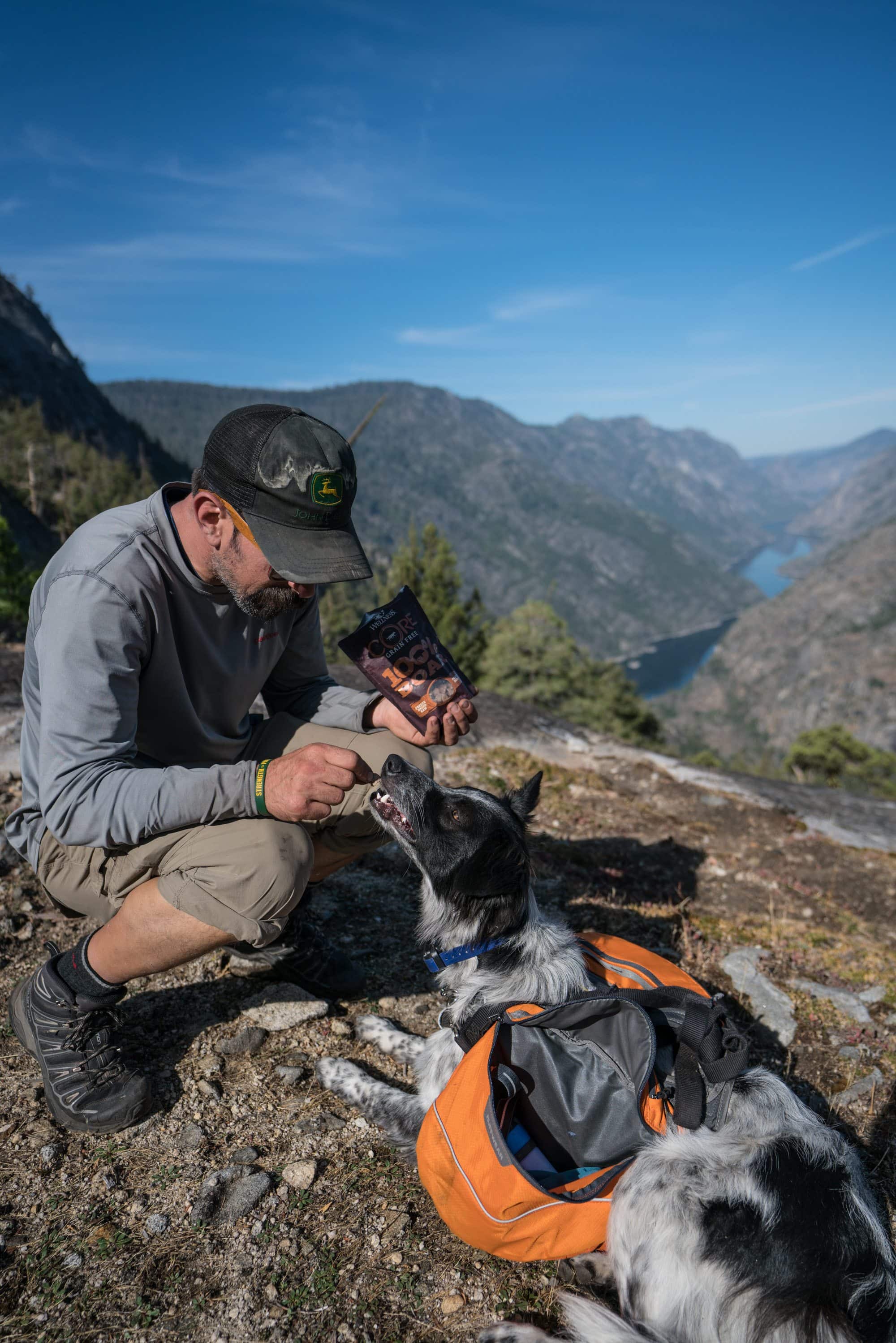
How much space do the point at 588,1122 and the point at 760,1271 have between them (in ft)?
2.13

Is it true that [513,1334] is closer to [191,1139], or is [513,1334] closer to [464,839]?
[191,1139]

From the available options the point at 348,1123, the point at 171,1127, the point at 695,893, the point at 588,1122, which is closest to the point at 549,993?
the point at 588,1122

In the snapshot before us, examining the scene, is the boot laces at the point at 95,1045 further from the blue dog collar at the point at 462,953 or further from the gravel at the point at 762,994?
the gravel at the point at 762,994

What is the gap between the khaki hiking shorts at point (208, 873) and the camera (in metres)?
2.89

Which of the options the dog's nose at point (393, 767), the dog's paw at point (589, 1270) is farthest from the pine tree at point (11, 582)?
the dog's paw at point (589, 1270)

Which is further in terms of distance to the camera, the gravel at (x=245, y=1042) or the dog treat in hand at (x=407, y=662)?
the dog treat in hand at (x=407, y=662)

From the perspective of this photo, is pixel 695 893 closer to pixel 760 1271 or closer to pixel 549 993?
pixel 549 993

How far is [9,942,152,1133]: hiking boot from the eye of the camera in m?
2.96

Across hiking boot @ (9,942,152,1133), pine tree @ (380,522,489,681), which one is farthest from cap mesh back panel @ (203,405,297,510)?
pine tree @ (380,522,489,681)

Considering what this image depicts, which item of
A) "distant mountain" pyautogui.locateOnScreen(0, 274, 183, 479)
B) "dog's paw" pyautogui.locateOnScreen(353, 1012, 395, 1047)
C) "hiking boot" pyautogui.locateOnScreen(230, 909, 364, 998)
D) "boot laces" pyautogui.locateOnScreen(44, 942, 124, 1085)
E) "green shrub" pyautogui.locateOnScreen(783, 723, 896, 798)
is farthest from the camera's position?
"distant mountain" pyautogui.locateOnScreen(0, 274, 183, 479)

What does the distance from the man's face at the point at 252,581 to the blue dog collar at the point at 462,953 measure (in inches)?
68.4

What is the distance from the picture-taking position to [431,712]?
3.82 meters

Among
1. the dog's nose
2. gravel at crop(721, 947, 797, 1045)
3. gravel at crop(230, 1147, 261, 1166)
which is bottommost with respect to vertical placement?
gravel at crop(721, 947, 797, 1045)

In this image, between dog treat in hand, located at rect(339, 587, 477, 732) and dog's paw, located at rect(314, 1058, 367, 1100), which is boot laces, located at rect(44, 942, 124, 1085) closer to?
dog's paw, located at rect(314, 1058, 367, 1100)
